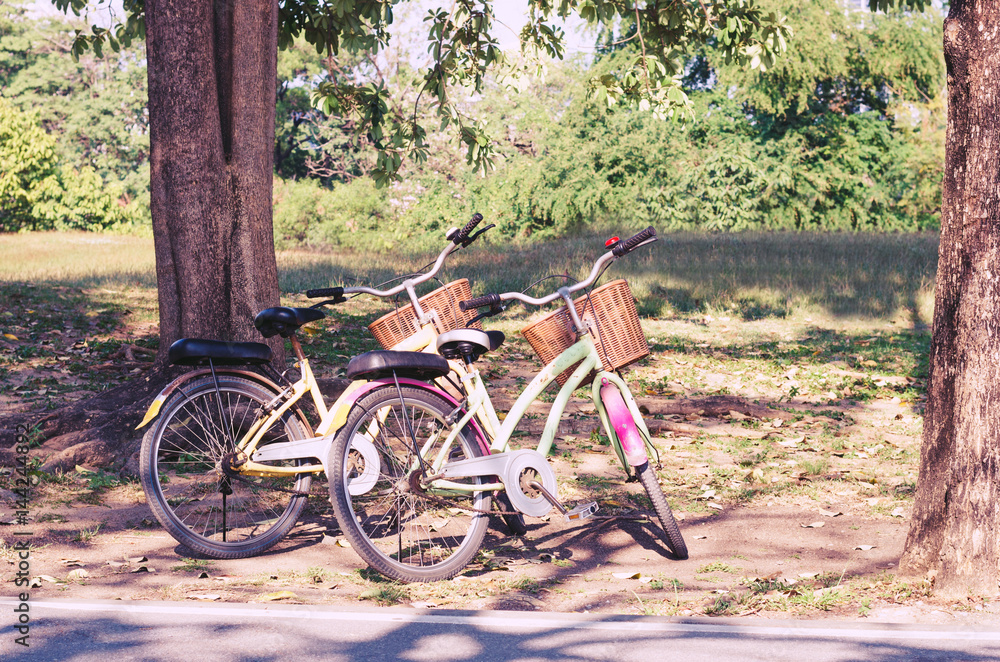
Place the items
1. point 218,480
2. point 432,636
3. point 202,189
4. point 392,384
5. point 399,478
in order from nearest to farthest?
point 432,636 → point 392,384 → point 399,478 → point 218,480 → point 202,189

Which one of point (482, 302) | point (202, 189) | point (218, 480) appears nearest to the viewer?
point (482, 302)

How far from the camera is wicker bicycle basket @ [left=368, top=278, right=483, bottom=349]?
530 cm

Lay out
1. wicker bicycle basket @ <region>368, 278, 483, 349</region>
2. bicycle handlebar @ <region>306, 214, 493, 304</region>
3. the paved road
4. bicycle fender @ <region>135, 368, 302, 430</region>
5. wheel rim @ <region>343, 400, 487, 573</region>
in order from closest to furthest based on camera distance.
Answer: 1. the paved road
2. wheel rim @ <region>343, 400, 487, 573</region>
3. bicycle fender @ <region>135, 368, 302, 430</region>
4. bicycle handlebar @ <region>306, 214, 493, 304</region>
5. wicker bicycle basket @ <region>368, 278, 483, 349</region>

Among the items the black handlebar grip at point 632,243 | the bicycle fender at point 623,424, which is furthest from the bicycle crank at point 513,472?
the black handlebar grip at point 632,243

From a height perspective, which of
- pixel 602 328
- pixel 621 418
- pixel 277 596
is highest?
pixel 602 328

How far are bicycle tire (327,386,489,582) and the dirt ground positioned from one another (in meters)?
0.15

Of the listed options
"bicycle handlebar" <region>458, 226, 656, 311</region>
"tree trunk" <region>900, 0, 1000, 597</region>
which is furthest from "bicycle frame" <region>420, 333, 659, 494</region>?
"tree trunk" <region>900, 0, 1000, 597</region>

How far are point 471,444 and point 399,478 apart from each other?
1.28ft

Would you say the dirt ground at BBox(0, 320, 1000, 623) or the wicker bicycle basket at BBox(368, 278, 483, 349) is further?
the wicker bicycle basket at BBox(368, 278, 483, 349)

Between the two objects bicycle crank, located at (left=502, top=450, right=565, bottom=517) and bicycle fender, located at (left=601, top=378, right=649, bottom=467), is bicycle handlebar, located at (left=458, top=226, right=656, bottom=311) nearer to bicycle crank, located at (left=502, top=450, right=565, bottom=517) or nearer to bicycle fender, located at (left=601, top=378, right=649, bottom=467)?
bicycle fender, located at (left=601, top=378, right=649, bottom=467)

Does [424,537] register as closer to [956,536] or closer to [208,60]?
[956,536]

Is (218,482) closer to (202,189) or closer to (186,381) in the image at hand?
(186,381)

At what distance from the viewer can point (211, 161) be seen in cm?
664

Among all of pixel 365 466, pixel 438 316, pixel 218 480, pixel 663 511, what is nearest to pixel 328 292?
pixel 438 316
